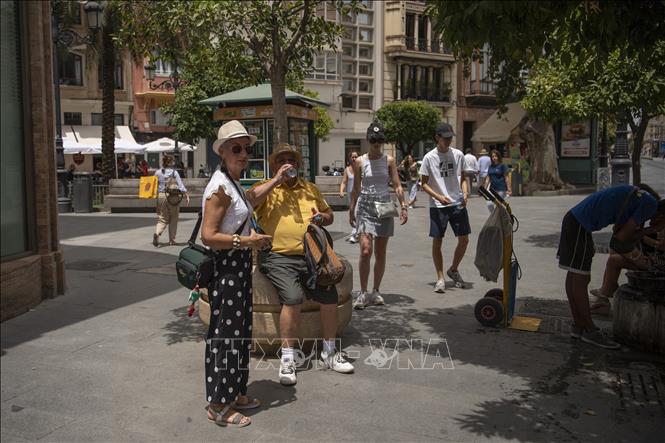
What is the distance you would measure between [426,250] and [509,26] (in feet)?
23.0

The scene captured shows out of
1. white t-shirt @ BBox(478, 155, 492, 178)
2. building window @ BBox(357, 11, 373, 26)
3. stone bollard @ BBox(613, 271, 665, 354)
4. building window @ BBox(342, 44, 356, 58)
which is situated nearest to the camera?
stone bollard @ BBox(613, 271, 665, 354)

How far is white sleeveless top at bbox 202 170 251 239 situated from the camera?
146 inches

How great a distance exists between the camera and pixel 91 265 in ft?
30.1

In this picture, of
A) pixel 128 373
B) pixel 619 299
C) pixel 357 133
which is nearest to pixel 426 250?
pixel 619 299

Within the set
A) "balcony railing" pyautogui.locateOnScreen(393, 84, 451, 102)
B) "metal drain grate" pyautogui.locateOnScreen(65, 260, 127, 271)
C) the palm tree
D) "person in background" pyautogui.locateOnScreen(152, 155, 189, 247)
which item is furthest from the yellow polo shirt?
"balcony railing" pyautogui.locateOnScreen(393, 84, 451, 102)

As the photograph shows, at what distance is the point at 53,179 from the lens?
23.3 feet

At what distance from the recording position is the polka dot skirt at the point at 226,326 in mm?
3752

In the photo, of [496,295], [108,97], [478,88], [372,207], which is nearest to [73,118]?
[108,97]

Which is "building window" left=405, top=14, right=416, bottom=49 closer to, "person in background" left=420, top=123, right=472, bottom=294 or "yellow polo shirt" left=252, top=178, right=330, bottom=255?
"person in background" left=420, top=123, right=472, bottom=294

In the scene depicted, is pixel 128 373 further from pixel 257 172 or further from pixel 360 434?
pixel 257 172

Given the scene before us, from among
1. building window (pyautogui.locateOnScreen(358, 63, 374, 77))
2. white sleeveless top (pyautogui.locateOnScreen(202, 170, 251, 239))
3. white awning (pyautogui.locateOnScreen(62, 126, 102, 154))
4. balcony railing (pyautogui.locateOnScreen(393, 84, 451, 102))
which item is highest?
building window (pyautogui.locateOnScreen(358, 63, 374, 77))

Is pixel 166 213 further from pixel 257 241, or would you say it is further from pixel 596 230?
pixel 257 241

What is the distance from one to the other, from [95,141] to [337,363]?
3168 cm

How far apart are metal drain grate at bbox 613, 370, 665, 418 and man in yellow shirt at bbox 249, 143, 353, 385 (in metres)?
1.86
